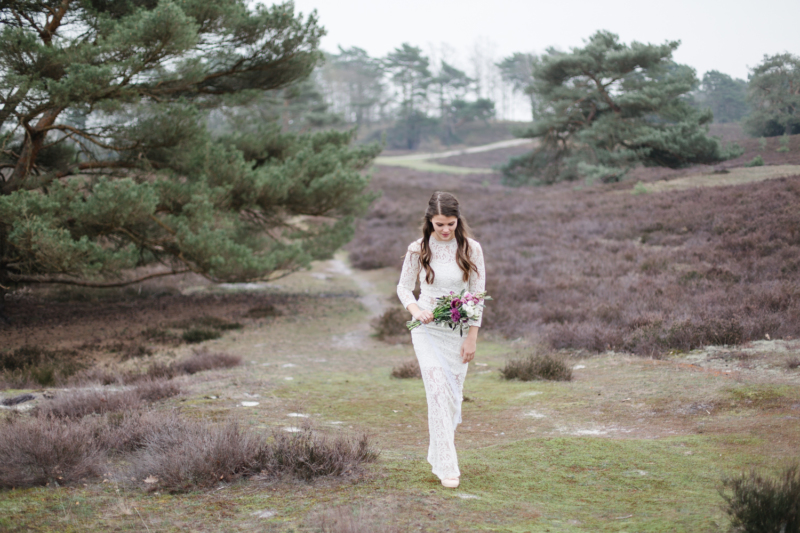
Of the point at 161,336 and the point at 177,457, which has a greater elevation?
the point at 177,457

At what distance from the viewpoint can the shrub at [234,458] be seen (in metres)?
3.66

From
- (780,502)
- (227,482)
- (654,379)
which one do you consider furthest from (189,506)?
(654,379)

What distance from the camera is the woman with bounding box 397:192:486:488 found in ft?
12.4

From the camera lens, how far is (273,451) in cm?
397

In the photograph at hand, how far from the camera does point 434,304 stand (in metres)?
3.97

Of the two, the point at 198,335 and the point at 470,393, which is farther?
the point at 198,335

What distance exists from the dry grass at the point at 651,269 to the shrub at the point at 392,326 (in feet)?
6.10

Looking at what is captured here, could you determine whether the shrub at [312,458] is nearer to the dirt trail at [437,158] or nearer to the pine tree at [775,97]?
the pine tree at [775,97]

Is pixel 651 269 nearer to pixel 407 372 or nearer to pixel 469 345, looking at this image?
pixel 407 372

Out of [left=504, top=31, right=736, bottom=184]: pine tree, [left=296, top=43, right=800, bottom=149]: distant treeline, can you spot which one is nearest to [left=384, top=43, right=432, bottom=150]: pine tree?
[left=296, top=43, right=800, bottom=149]: distant treeline

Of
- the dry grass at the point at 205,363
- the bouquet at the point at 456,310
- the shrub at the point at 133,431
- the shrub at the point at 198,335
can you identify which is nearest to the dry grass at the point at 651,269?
the bouquet at the point at 456,310

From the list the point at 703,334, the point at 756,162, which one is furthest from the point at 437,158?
the point at 703,334

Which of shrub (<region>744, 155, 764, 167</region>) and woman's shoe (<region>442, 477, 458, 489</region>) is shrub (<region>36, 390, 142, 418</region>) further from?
shrub (<region>744, 155, 764, 167</region>)

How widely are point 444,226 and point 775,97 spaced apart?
12818 millimetres
